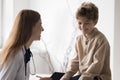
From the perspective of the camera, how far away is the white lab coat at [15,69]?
1463mm

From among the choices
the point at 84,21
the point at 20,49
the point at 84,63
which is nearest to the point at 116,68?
the point at 84,63

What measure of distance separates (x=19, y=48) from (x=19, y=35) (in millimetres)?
74

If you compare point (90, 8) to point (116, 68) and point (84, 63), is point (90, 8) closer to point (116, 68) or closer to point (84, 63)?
point (84, 63)

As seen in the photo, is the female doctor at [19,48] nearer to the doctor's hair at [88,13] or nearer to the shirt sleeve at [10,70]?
the shirt sleeve at [10,70]

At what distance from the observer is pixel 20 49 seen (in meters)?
1.52

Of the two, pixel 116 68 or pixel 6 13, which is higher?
pixel 6 13

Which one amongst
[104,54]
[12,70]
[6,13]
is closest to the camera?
[12,70]

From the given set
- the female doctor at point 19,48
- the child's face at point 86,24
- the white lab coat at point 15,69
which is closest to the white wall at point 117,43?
the child's face at point 86,24

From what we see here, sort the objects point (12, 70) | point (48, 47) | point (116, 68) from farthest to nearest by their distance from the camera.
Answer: point (48, 47)
point (116, 68)
point (12, 70)

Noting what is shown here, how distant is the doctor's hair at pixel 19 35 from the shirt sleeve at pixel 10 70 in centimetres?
3

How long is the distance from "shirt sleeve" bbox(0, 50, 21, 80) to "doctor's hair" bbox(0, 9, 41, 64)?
1.0 inches

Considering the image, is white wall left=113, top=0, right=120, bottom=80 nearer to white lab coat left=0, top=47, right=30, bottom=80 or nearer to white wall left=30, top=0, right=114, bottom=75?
white wall left=30, top=0, right=114, bottom=75

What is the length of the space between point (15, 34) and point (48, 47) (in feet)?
4.40

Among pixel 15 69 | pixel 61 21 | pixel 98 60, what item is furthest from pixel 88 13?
pixel 61 21
